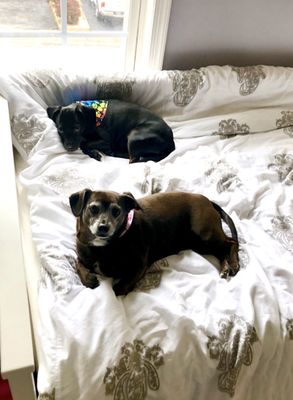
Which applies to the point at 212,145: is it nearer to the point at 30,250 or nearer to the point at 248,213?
the point at 248,213

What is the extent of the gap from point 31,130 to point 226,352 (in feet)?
3.19

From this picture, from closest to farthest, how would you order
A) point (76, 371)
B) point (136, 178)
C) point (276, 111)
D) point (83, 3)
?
point (76, 371), point (136, 178), point (83, 3), point (276, 111)

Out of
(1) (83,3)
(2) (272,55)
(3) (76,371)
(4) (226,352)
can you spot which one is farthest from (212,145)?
(3) (76,371)

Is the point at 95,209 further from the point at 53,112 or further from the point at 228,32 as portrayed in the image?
the point at 228,32

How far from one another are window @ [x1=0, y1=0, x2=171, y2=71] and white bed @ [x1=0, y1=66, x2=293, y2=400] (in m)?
0.18

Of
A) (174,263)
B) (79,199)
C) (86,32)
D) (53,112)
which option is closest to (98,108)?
(53,112)

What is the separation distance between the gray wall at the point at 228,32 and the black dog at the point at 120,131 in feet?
1.34

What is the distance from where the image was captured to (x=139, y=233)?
1.14 m

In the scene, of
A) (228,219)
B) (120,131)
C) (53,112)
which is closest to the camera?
(228,219)

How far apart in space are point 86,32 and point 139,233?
106cm

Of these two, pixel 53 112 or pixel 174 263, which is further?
pixel 53 112

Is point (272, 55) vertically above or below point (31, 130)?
above

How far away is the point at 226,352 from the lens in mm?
980

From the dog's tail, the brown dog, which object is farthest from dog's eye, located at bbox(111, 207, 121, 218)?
the dog's tail
